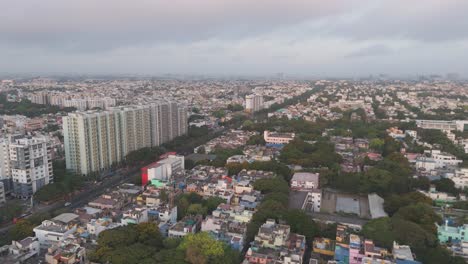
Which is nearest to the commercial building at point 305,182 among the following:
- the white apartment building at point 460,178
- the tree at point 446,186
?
the tree at point 446,186

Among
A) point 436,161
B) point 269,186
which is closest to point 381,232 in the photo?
point 269,186

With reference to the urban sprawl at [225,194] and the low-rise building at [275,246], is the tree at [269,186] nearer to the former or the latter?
the urban sprawl at [225,194]

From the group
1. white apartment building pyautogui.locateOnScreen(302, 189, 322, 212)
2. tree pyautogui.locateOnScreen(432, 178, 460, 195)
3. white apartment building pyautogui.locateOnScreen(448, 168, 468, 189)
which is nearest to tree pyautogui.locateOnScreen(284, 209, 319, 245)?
white apartment building pyautogui.locateOnScreen(302, 189, 322, 212)

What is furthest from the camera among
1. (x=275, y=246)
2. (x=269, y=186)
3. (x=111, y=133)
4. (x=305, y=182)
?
(x=111, y=133)

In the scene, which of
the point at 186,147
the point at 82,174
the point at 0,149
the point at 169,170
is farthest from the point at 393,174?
the point at 0,149

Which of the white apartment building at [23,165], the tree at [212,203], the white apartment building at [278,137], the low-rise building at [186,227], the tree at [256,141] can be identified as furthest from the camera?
the white apartment building at [278,137]

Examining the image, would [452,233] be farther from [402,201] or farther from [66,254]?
[66,254]
